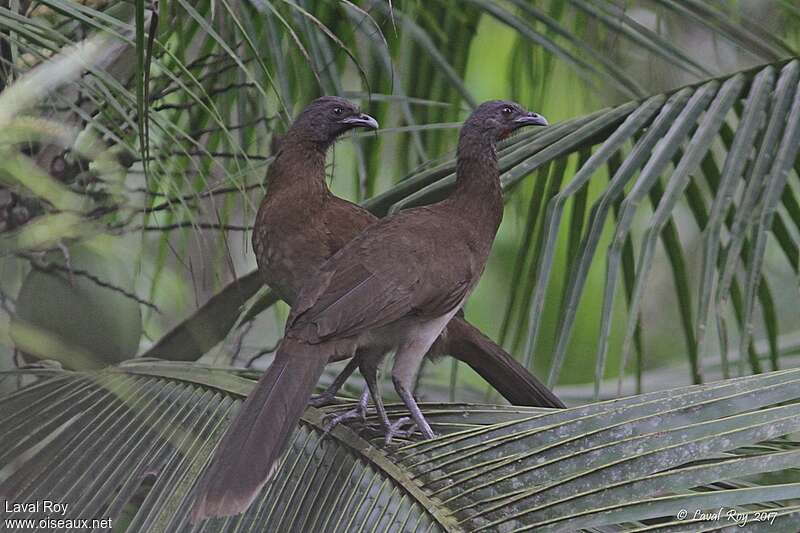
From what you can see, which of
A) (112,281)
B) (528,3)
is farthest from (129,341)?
(528,3)

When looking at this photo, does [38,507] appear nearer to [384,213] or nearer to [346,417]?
[346,417]

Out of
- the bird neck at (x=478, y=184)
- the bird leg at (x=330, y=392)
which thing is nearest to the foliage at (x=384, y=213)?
the bird neck at (x=478, y=184)

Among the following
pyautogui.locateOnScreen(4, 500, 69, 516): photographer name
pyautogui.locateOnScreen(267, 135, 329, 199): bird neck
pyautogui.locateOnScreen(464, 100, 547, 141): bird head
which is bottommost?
pyautogui.locateOnScreen(4, 500, 69, 516): photographer name

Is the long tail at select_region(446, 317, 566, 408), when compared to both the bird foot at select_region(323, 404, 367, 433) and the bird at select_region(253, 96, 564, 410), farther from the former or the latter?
the bird foot at select_region(323, 404, 367, 433)

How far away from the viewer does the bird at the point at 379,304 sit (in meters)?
1.83

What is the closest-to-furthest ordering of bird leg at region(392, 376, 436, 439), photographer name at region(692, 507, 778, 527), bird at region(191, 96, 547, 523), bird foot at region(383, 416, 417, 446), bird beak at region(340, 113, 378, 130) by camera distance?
photographer name at region(692, 507, 778, 527) → bird at region(191, 96, 547, 523) → bird foot at region(383, 416, 417, 446) → bird leg at region(392, 376, 436, 439) → bird beak at region(340, 113, 378, 130)

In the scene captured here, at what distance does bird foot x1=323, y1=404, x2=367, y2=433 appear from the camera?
2193 mm

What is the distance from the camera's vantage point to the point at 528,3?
304 centimetres

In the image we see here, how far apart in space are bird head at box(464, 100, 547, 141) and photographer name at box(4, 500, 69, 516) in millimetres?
1311

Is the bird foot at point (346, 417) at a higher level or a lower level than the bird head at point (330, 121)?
lower

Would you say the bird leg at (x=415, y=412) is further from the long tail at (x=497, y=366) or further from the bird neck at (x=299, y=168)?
the bird neck at (x=299, y=168)

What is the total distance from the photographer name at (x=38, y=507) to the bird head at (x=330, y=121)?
1168 mm

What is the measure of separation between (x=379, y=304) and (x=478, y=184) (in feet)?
1.73

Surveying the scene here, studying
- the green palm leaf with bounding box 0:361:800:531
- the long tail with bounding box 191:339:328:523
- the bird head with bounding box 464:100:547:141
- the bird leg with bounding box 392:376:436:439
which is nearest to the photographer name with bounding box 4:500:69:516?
the green palm leaf with bounding box 0:361:800:531
